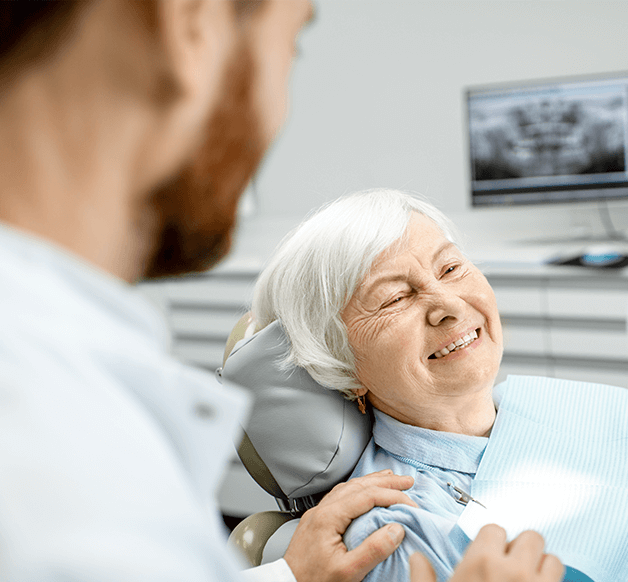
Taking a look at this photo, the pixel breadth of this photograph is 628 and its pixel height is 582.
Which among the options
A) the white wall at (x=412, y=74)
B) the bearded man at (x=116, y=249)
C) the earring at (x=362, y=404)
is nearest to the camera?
the bearded man at (x=116, y=249)

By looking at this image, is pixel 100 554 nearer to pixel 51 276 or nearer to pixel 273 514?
pixel 51 276

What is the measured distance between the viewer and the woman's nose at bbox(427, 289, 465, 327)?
1238mm

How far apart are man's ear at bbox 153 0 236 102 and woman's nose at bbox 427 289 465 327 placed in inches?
33.6

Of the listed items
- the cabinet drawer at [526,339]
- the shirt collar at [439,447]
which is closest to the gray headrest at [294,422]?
the shirt collar at [439,447]

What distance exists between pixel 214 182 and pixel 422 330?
83cm

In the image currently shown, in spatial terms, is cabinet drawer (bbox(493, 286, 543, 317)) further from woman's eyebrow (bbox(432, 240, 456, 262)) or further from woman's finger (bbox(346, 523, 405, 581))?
woman's finger (bbox(346, 523, 405, 581))

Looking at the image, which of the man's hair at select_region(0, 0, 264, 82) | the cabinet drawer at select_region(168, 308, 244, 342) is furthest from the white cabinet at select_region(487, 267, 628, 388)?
the man's hair at select_region(0, 0, 264, 82)

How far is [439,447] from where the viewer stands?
1261 mm

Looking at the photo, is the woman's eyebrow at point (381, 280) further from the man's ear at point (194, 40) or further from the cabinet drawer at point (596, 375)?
the cabinet drawer at point (596, 375)

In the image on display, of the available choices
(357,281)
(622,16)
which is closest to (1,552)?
(357,281)

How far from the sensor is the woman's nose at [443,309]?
48.8 inches

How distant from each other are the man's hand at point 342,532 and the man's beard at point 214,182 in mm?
734

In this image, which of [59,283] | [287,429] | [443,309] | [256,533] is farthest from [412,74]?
[59,283]

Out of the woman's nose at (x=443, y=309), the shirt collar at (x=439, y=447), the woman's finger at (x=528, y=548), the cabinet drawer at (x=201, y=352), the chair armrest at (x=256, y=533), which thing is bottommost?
the cabinet drawer at (x=201, y=352)
